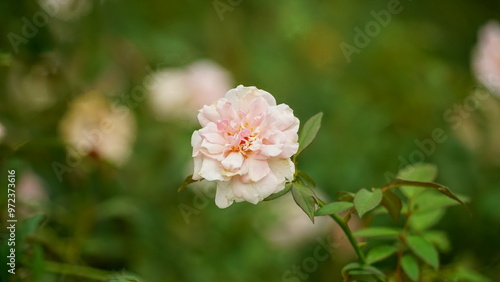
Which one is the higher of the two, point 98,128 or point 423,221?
point 98,128

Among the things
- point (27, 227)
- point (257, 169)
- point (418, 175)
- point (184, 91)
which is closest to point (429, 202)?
point (418, 175)

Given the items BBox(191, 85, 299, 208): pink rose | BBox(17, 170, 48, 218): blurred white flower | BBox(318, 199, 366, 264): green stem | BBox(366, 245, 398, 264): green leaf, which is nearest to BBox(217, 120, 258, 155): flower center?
BBox(191, 85, 299, 208): pink rose

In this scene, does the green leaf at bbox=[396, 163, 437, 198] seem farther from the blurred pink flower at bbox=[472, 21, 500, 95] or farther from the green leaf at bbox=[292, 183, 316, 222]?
the blurred pink flower at bbox=[472, 21, 500, 95]

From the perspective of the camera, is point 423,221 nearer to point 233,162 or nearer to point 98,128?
point 233,162

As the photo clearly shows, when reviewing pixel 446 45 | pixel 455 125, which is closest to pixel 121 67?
pixel 455 125

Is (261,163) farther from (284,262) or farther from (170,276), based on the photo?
(284,262)

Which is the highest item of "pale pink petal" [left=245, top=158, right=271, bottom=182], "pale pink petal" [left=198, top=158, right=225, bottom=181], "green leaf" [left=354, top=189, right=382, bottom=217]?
"pale pink petal" [left=198, top=158, right=225, bottom=181]
